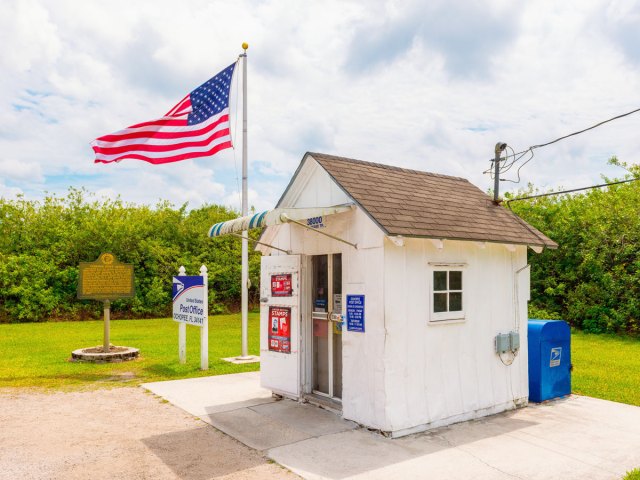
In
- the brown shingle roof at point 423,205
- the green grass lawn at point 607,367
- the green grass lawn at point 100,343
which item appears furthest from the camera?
the green grass lawn at point 100,343

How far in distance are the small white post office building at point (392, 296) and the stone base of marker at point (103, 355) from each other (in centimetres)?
524

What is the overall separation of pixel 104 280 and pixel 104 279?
0.08 feet

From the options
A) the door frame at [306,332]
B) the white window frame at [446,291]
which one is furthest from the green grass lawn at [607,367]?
the door frame at [306,332]

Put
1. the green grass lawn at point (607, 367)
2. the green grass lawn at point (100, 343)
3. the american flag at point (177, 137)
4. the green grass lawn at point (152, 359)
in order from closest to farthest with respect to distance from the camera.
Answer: the green grass lawn at point (607, 367), the green grass lawn at point (152, 359), the green grass lawn at point (100, 343), the american flag at point (177, 137)

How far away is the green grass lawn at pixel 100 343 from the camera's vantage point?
10.2 m

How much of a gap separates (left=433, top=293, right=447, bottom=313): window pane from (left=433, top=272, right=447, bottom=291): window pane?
0.09 m

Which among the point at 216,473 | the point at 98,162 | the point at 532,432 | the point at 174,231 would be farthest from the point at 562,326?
the point at 174,231

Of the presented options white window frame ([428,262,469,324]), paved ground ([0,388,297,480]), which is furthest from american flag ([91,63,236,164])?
white window frame ([428,262,469,324])

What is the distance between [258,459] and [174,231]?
2148cm

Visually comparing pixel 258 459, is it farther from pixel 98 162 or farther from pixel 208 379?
pixel 98 162

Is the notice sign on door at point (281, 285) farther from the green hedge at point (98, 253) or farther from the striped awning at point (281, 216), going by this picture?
the green hedge at point (98, 253)

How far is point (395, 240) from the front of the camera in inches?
246

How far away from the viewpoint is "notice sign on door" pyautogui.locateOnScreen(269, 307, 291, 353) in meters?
7.92

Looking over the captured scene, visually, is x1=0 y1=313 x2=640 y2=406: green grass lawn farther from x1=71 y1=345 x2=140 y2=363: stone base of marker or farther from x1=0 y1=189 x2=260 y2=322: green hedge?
x1=0 y1=189 x2=260 y2=322: green hedge
